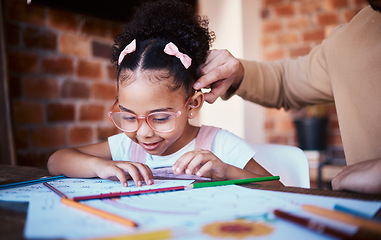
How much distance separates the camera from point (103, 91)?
6.30 feet

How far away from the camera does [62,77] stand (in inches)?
67.5

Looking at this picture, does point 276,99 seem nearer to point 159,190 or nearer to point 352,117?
point 352,117

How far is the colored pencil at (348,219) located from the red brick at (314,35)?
8.89 feet

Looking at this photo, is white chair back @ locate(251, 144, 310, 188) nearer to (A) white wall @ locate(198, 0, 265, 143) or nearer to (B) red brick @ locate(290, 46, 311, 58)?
(A) white wall @ locate(198, 0, 265, 143)

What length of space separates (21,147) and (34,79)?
1.08 feet

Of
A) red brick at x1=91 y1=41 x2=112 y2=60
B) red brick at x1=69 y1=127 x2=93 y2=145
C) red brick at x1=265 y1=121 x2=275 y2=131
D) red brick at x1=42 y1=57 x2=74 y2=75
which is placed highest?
red brick at x1=91 y1=41 x2=112 y2=60

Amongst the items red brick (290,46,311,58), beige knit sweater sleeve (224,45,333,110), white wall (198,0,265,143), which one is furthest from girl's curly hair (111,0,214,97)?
red brick (290,46,311,58)

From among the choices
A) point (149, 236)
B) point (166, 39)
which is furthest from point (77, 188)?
point (166, 39)

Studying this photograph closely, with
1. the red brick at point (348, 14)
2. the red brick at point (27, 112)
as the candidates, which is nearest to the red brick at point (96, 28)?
the red brick at point (27, 112)

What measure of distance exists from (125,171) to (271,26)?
267 cm

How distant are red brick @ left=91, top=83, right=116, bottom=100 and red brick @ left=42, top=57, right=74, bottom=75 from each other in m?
0.17

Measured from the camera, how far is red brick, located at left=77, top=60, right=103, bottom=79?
180cm

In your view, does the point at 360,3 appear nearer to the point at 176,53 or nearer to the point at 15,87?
the point at 176,53

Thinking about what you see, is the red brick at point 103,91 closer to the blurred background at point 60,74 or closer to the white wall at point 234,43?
the blurred background at point 60,74
